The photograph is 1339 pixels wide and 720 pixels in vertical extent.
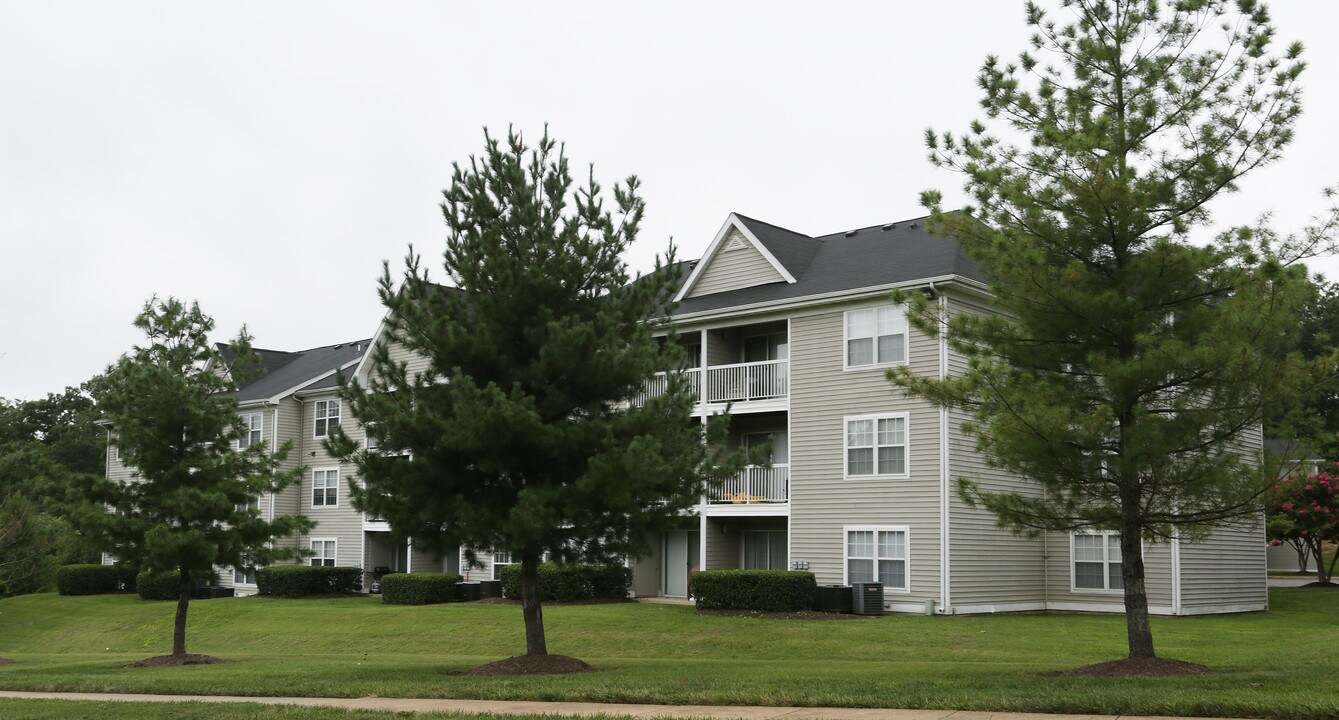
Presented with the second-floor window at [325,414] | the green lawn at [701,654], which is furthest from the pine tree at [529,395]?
the second-floor window at [325,414]

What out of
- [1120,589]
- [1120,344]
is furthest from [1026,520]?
[1120,589]

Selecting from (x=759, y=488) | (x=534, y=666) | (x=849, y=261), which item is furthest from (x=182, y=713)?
(x=849, y=261)

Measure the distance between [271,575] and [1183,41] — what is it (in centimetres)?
3125

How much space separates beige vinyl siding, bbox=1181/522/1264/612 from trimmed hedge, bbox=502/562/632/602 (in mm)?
12913

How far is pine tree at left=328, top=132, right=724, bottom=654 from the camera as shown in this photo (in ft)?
50.5

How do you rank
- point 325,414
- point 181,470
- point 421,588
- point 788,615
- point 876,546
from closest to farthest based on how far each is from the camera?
point 181,470 < point 788,615 < point 876,546 < point 421,588 < point 325,414

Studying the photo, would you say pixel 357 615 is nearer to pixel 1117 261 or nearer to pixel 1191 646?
pixel 1191 646

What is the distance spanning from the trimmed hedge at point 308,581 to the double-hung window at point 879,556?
717 inches

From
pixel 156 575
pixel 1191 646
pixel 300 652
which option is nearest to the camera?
pixel 1191 646

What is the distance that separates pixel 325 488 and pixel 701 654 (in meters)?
24.8

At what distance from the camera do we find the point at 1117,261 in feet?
46.8

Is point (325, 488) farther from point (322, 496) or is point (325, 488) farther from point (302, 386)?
point (302, 386)

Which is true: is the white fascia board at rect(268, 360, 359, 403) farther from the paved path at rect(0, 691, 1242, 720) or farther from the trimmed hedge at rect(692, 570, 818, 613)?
the paved path at rect(0, 691, 1242, 720)

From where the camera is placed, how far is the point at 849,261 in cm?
2916
